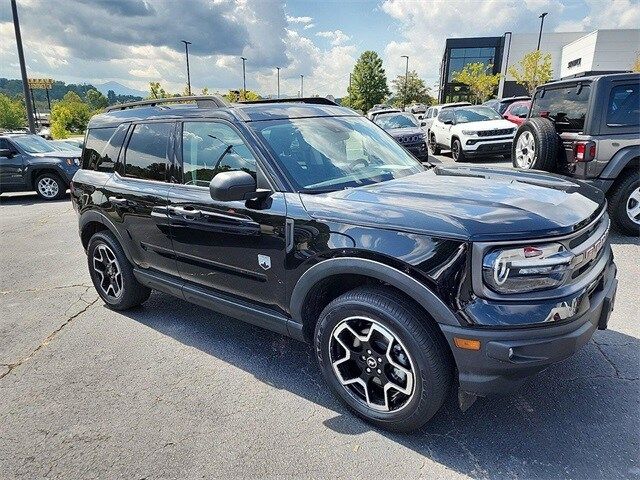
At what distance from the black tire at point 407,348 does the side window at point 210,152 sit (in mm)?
1085

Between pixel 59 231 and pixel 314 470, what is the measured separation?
24.5 feet

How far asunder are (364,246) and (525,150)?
16.8 ft

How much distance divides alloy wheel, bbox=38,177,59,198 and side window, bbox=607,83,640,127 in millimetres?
12060

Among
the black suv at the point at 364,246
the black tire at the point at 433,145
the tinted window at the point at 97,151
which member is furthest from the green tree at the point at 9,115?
the black suv at the point at 364,246

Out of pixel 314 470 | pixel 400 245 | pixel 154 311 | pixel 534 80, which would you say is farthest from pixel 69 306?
pixel 534 80

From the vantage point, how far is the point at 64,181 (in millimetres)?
11344

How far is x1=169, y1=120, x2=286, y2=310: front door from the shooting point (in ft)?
8.93

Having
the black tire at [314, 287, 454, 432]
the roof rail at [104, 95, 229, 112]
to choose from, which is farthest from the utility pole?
the black tire at [314, 287, 454, 432]

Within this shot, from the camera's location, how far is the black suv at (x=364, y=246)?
79.0 inches

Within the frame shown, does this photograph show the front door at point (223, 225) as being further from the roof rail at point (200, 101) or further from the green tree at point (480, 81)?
the green tree at point (480, 81)

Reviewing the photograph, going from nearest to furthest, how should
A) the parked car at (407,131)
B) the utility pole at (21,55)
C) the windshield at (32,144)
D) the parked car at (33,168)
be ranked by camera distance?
the parked car at (33,168), the windshield at (32,144), the parked car at (407,131), the utility pole at (21,55)

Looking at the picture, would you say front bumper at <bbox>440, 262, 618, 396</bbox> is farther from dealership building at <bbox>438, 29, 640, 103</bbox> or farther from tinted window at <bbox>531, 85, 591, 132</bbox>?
dealership building at <bbox>438, 29, 640, 103</bbox>

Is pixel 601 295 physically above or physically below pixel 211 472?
above

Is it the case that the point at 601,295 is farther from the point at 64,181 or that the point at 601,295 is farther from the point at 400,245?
the point at 64,181
